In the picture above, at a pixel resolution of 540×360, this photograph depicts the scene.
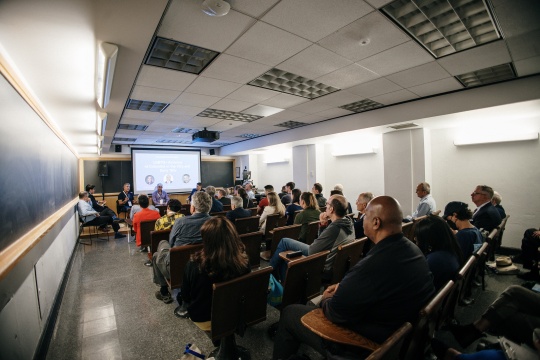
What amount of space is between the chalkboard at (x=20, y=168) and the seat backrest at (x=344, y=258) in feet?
8.20

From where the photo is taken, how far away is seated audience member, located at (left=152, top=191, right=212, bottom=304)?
267 centimetres

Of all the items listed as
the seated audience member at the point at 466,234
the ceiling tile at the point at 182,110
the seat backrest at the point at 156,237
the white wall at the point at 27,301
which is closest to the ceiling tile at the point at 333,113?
the ceiling tile at the point at 182,110

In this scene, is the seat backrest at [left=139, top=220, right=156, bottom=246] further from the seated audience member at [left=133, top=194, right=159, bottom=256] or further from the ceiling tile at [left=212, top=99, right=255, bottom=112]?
the ceiling tile at [left=212, top=99, right=255, bottom=112]

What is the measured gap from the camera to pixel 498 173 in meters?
4.73

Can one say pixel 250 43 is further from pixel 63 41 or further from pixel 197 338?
pixel 197 338

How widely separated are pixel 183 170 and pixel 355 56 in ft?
27.9

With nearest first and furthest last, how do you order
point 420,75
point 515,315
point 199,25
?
point 515,315 → point 199,25 → point 420,75

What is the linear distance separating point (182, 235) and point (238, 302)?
4.08ft

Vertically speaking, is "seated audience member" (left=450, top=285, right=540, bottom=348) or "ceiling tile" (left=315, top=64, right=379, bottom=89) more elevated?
"ceiling tile" (left=315, top=64, right=379, bottom=89)

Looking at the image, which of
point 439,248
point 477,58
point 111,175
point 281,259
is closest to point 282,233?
point 281,259

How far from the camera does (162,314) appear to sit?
259cm

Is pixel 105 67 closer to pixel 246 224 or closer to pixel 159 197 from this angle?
pixel 246 224

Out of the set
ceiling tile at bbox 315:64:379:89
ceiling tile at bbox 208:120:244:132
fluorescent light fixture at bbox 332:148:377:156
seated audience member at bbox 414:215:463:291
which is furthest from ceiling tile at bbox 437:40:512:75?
ceiling tile at bbox 208:120:244:132

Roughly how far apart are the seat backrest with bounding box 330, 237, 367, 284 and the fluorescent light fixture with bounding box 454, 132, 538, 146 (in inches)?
169
